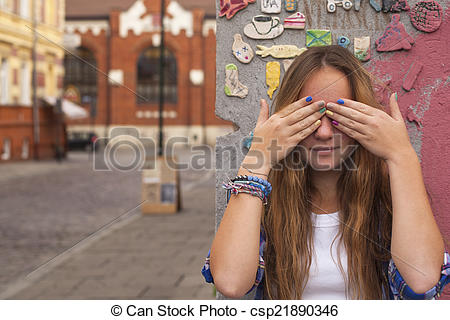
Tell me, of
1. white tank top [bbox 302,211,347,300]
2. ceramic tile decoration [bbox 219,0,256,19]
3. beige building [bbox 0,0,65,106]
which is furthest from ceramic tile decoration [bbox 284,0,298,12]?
beige building [bbox 0,0,65,106]

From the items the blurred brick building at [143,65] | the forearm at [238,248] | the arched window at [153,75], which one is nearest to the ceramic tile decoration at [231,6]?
the forearm at [238,248]

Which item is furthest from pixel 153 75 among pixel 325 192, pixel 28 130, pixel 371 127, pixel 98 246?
pixel 371 127

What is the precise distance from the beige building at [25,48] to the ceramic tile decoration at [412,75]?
19.0m

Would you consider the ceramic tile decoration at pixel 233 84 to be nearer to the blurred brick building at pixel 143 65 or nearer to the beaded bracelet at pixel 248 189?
the beaded bracelet at pixel 248 189

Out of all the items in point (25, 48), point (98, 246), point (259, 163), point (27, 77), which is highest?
point (25, 48)

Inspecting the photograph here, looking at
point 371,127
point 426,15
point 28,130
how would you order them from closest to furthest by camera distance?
point 371,127, point 426,15, point 28,130

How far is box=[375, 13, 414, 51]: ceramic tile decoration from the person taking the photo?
1.88 metres

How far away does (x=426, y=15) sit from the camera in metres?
1.88

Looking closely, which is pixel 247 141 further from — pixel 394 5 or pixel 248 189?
pixel 394 5

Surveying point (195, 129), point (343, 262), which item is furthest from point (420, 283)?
point (195, 129)

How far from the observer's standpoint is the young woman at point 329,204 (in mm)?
1395

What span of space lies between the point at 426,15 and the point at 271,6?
1.86 feet

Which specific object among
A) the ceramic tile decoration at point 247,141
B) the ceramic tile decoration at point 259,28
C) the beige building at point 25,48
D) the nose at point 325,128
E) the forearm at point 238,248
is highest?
the beige building at point 25,48

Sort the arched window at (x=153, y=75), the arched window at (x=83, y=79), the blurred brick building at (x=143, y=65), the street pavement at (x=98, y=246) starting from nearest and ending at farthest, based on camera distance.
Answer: the street pavement at (x=98, y=246) → the blurred brick building at (x=143, y=65) → the arched window at (x=153, y=75) → the arched window at (x=83, y=79)
